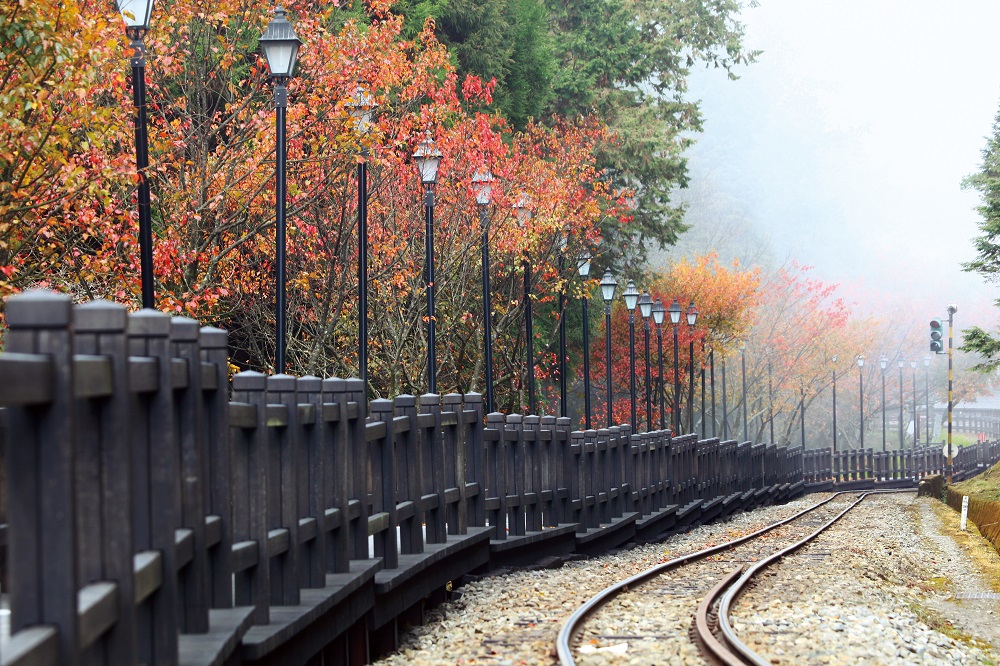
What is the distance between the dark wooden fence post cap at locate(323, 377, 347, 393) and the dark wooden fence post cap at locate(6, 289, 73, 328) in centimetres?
423

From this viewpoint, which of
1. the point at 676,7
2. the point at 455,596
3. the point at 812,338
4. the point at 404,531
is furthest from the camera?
the point at 812,338

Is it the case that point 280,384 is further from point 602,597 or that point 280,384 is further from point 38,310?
point 602,597

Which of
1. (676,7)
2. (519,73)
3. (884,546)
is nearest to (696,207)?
(676,7)

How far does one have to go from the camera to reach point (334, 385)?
8.37 m

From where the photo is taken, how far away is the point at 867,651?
9969 millimetres

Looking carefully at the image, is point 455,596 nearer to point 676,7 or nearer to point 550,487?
point 550,487

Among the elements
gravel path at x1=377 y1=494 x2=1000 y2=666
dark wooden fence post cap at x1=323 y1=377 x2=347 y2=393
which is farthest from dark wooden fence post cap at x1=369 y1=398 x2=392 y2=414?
gravel path at x1=377 y1=494 x2=1000 y2=666

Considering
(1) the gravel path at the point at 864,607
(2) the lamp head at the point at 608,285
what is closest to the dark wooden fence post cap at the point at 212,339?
(1) the gravel path at the point at 864,607

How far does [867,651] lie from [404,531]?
3.60 m

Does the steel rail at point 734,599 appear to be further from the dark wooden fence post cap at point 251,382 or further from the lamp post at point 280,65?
the lamp post at point 280,65

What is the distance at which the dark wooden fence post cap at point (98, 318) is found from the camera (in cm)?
457

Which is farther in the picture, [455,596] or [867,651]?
[455,596]

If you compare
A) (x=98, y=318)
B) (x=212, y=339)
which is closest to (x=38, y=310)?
(x=98, y=318)

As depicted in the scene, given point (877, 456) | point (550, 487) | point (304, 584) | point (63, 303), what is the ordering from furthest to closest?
point (877, 456) < point (550, 487) < point (304, 584) < point (63, 303)
